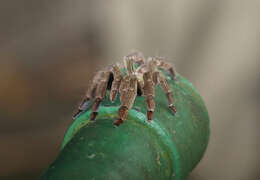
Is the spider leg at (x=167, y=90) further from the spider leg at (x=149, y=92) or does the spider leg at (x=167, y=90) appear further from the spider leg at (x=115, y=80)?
the spider leg at (x=115, y=80)

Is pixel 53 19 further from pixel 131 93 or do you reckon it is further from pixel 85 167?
pixel 85 167

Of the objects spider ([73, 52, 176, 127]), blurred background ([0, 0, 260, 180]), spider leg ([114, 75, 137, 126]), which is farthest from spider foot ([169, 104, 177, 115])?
blurred background ([0, 0, 260, 180])

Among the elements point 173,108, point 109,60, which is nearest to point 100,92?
point 173,108

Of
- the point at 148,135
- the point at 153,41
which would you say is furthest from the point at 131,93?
the point at 153,41

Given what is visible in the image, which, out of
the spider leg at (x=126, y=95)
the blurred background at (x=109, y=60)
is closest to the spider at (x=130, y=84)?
the spider leg at (x=126, y=95)

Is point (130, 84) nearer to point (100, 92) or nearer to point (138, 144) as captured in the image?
point (100, 92)

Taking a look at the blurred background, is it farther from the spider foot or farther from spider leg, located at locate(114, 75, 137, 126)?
the spider foot
